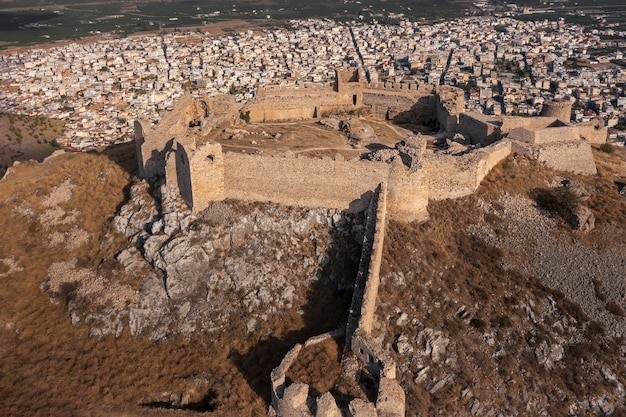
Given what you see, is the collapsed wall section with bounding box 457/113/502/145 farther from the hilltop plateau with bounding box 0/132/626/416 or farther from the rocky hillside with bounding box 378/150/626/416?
the rocky hillside with bounding box 378/150/626/416

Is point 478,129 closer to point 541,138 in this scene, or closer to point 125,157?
point 541,138

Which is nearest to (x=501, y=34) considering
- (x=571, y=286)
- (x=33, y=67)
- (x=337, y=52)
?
(x=337, y=52)

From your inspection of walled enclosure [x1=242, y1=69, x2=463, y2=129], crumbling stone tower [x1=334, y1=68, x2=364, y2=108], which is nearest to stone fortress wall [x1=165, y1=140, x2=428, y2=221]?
walled enclosure [x1=242, y1=69, x2=463, y2=129]

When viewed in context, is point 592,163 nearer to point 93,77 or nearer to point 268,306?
point 268,306

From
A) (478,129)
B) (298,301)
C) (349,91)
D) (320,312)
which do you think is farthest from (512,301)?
(349,91)

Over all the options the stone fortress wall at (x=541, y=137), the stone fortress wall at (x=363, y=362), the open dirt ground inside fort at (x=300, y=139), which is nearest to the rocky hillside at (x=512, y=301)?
the stone fortress wall at (x=363, y=362)

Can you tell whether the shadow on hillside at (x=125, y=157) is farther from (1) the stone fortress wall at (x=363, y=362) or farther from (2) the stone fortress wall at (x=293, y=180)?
(1) the stone fortress wall at (x=363, y=362)
